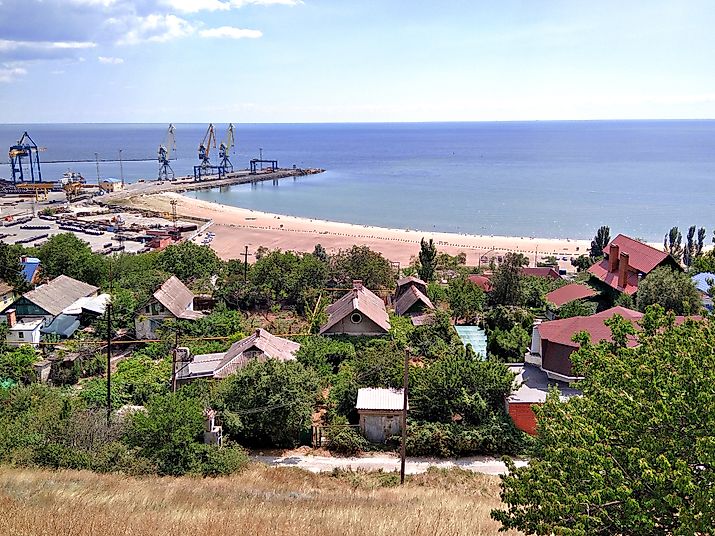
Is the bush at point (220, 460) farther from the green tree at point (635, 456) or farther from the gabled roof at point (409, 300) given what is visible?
the gabled roof at point (409, 300)

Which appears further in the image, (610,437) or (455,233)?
(455,233)

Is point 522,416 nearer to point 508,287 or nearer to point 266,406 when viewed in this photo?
point 266,406

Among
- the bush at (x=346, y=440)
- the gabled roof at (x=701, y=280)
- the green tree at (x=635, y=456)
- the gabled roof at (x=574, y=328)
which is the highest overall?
the green tree at (x=635, y=456)

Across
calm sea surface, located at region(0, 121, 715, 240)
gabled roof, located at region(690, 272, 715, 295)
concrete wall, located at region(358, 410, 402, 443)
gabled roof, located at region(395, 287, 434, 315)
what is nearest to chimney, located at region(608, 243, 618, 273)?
gabled roof, located at region(690, 272, 715, 295)

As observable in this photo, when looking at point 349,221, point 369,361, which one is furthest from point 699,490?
point 349,221

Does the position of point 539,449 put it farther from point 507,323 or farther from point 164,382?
point 507,323

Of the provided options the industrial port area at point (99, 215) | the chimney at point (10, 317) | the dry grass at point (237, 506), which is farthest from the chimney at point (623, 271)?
the industrial port area at point (99, 215)
